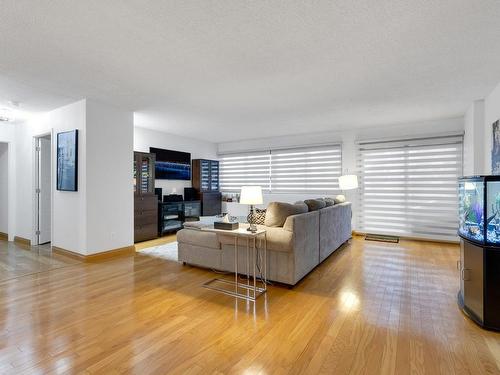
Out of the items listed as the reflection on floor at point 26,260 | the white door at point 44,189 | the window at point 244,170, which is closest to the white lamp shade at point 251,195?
the reflection on floor at point 26,260

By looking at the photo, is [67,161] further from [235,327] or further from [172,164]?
[235,327]

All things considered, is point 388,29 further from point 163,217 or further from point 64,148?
point 163,217

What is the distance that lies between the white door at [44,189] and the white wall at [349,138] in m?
3.66

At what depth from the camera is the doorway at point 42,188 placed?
16.3 ft

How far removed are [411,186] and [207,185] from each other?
4.99 meters

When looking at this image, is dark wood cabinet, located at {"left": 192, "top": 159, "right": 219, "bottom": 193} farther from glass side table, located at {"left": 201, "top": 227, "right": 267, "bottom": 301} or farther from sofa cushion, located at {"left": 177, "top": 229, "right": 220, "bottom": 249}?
glass side table, located at {"left": 201, "top": 227, "right": 267, "bottom": 301}

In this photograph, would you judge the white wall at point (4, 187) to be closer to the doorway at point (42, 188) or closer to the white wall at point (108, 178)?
the doorway at point (42, 188)

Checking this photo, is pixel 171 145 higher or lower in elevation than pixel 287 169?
higher


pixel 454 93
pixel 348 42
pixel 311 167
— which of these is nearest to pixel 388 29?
pixel 348 42

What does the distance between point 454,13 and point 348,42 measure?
0.77 metres

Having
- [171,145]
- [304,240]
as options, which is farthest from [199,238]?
[171,145]

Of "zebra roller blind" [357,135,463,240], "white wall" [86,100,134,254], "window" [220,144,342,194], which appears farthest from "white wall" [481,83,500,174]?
"white wall" [86,100,134,254]

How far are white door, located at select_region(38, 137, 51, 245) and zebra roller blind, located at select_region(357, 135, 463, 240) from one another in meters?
6.51

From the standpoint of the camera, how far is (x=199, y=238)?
3.62m
